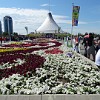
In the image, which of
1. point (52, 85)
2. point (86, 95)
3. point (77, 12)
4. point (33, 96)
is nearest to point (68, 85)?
point (52, 85)

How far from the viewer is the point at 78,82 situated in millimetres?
6453

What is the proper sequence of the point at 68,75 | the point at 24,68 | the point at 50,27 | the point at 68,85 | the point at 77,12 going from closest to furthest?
the point at 68,85
the point at 68,75
the point at 24,68
the point at 77,12
the point at 50,27

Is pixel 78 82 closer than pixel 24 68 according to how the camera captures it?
Yes

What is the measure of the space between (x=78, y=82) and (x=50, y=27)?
174 feet

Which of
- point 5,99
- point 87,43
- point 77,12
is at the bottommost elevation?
point 5,99

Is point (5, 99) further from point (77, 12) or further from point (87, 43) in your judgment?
point (77, 12)

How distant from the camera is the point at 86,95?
5074 millimetres

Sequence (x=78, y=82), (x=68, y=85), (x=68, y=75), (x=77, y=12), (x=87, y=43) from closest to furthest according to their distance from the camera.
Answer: (x=68, y=85), (x=78, y=82), (x=68, y=75), (x=87, y=43), (x=77, y=12)

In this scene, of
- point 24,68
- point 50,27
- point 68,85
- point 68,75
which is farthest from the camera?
point 50,27

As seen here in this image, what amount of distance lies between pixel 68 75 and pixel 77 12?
1366 centimetres

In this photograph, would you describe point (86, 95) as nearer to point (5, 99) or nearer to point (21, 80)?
point (5, 99)

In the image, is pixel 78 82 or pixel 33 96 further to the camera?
pixel 78 82

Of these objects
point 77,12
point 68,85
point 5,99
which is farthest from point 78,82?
point 77,12

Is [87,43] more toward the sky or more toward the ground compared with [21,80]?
more toward the sky
